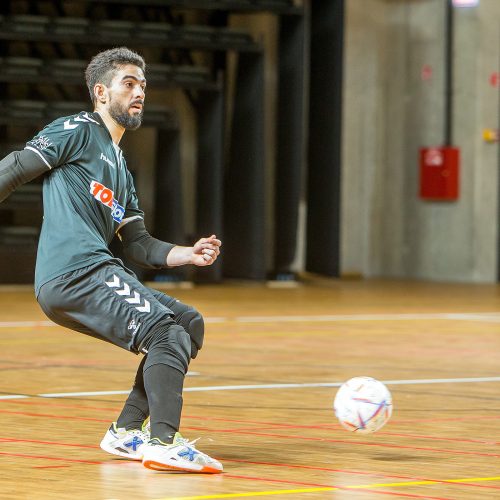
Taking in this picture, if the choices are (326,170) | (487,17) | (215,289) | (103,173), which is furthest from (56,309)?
(487,17)

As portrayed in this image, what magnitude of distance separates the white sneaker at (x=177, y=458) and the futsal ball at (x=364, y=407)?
0.85 meters

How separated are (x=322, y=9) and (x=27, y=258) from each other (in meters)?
6.22

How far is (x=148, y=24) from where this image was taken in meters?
18.5

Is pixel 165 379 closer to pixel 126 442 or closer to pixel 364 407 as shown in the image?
pixel 126 442

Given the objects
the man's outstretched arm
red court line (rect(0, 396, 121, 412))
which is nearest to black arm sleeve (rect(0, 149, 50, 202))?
the man's outstretched arm

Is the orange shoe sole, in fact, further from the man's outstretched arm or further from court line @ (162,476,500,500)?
the man's outstretched arm

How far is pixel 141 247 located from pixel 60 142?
68 centimetres

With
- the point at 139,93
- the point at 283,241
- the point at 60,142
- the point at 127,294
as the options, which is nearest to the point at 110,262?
the point at 127,294

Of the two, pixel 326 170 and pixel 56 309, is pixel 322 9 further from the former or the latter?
pixel 56 309

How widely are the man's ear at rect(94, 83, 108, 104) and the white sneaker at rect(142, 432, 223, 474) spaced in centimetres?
146

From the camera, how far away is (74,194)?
201 inches

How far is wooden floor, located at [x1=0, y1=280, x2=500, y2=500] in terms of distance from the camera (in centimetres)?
477

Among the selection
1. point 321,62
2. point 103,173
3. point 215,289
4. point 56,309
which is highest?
point 321,62

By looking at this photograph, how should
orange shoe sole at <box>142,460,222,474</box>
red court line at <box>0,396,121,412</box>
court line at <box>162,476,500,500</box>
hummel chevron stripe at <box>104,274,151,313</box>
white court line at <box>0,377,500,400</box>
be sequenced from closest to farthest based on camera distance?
court line at <box>162,476,500,500</box> < orange shoe sole at <box>142,460,222,474</box> < hummel chevron stripe at <box>104,274,151,313</box> < red court line at <box>0,396,121,412</box> < white court line at <box>0,377,500,400</box>
